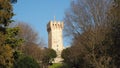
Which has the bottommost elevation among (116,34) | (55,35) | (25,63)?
(25,63)

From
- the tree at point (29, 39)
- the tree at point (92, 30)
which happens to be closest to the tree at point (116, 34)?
the tree at point (92, 30)

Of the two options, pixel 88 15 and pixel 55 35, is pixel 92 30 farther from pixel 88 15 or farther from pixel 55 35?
pixel 55 35

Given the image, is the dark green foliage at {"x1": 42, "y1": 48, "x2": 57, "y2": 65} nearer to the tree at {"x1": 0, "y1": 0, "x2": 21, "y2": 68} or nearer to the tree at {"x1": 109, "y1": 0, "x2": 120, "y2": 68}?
the tree at {"x1": 109, "y1": 0, "x2": 120, "y2": 68}

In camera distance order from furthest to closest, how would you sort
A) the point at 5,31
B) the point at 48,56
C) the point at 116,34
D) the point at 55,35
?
1. the point at 55,35
2. the point at 48,56
3. the point at 116,34
4. the point at 5,31

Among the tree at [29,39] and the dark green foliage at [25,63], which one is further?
the tree at [29,39]

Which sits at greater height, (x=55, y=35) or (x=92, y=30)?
(x=55, y=35)

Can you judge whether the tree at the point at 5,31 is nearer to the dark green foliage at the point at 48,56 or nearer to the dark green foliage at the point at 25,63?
the dark green foliage at the point at 25,63

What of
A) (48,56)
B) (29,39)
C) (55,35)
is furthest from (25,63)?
(55,35)

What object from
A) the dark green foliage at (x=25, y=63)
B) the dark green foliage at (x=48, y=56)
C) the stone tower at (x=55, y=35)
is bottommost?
the dark green foliage at (x=25, y=63)

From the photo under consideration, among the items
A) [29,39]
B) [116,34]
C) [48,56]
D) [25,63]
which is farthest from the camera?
[48,56]

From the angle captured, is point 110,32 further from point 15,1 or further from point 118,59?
point 15,1

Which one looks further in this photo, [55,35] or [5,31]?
[55,35]

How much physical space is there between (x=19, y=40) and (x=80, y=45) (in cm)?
2345

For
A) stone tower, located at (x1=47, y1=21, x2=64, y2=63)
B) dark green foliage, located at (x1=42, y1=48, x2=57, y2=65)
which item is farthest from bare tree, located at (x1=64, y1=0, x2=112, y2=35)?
stone tower, located at (x1=47, y1=21, x2=64, y2=63)
